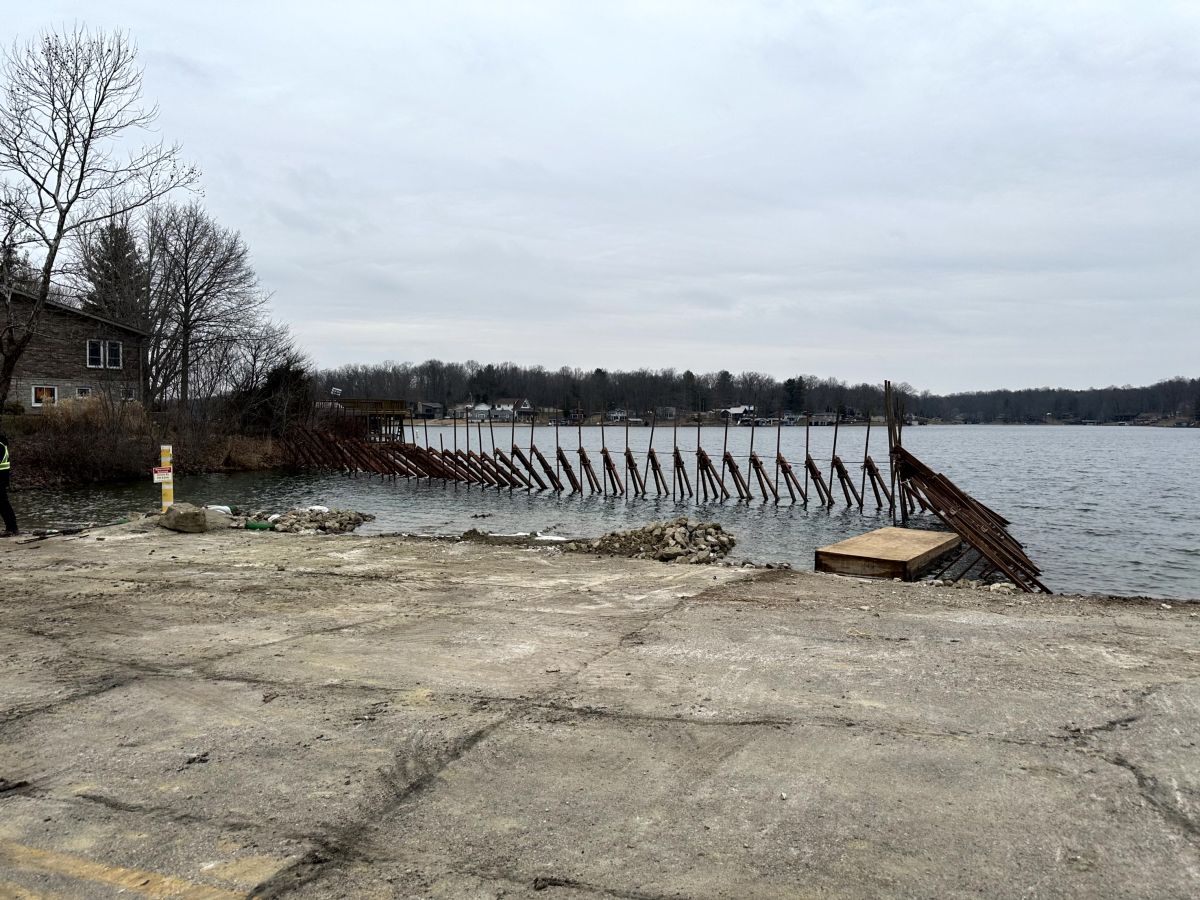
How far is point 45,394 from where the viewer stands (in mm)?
38938

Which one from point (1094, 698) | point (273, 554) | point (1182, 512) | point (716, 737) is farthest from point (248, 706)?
point (1182, 512)

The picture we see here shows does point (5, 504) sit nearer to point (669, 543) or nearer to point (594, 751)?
point (669, 543)

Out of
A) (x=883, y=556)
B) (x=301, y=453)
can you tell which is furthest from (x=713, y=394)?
(x=883, y=556)

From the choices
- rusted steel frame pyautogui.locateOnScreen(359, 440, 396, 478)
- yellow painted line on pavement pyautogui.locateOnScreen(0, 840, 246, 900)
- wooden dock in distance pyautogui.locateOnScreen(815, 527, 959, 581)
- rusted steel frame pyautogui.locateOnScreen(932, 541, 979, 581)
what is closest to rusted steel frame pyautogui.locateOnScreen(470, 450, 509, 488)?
rusted steel frame pyautogui.locateOnScreen(359, 440, 396, 478)

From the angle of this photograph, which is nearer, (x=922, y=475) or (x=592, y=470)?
(x=922, y=475)

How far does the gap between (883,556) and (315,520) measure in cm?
1259

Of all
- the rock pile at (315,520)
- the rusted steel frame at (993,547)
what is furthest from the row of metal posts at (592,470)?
the rock pile at (315,520)

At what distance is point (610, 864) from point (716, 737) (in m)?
1.40

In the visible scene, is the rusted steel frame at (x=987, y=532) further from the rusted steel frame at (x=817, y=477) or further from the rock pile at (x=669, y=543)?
the rusted steel frame at (x=817, y=477)

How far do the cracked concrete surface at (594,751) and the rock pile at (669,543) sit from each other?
572cm

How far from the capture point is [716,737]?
14.6 feet

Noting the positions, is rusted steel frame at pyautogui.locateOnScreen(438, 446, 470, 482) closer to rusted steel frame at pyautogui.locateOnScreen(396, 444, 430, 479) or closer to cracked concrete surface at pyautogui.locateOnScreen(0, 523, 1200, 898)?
rusted steel frame at pyautogui.locateOnScreen(396, 444, 430, 479)

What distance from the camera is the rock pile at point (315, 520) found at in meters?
16.6

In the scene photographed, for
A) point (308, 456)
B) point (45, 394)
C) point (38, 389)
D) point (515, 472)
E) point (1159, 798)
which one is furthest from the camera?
point (308, 456)
